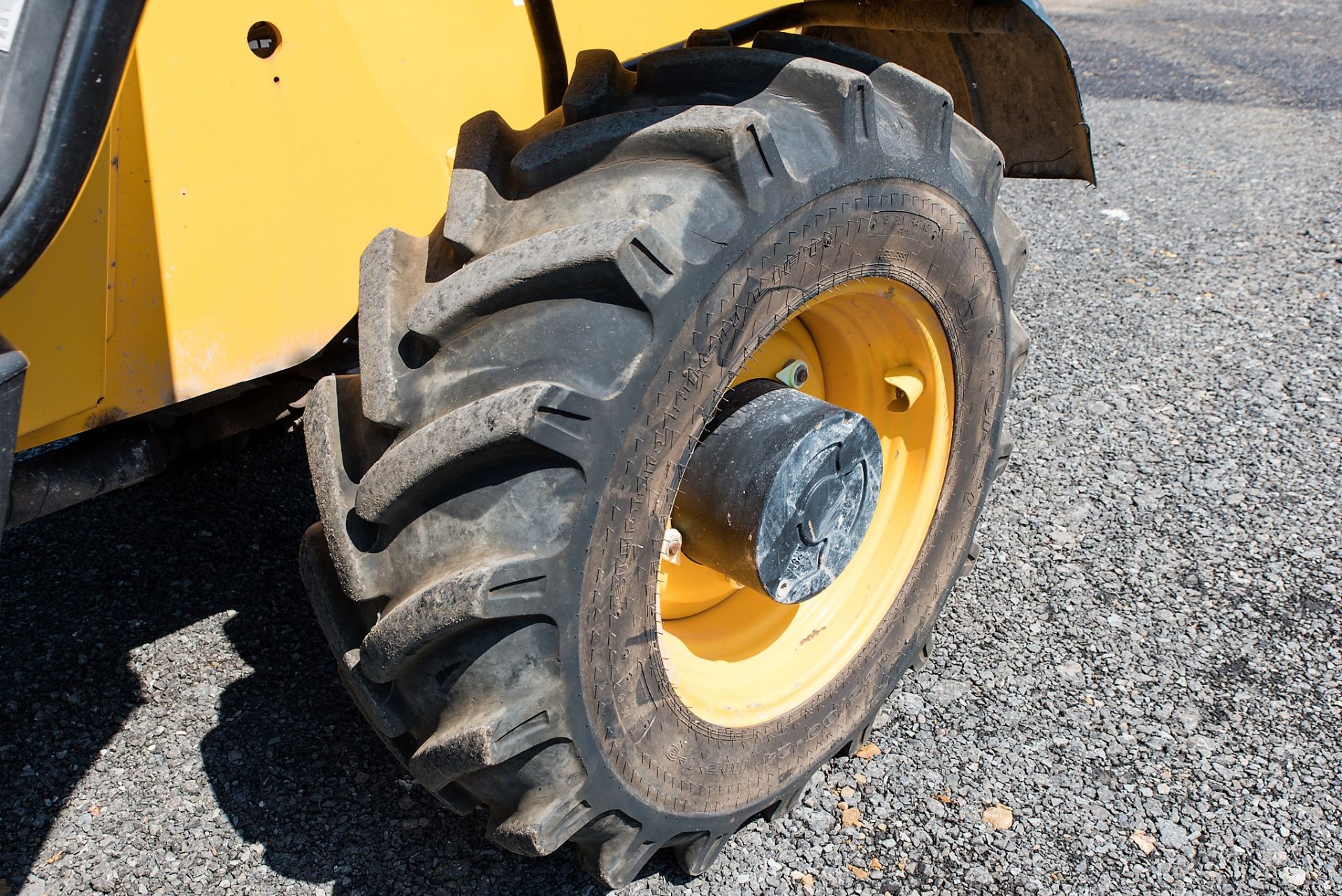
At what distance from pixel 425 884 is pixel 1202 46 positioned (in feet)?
27.5

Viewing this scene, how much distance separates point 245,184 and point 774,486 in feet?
2.77

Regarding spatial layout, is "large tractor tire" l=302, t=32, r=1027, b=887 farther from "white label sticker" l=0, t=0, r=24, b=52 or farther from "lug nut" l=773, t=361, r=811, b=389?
"white label sticker" l=0, t=0, r=24, b=52

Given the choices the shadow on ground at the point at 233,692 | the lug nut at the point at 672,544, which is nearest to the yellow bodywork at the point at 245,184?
the lug nut at the point at 672,544

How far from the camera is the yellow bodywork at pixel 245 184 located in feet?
4.09

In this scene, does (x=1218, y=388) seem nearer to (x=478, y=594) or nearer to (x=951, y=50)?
(x=951, y=50)

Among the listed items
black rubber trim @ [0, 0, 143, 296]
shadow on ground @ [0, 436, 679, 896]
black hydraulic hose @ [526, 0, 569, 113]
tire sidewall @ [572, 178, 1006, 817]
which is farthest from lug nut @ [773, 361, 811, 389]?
black rubber trim @ [0, 0, 143, 296]

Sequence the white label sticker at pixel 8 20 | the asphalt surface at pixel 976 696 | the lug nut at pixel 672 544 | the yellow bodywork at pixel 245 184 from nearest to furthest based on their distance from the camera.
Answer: the white label sticker at pixel 8 20 → the yellow bodywork at pixel 245 184 → the lug nut at pixel 672 544 → the asphalt surface at pixel 976 696

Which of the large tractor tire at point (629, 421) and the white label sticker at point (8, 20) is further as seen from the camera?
the large tractor tire at point (629, 421)

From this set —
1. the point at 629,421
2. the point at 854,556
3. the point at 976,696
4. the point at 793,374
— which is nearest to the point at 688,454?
the point at 629,421

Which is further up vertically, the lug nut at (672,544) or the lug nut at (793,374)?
the lug nut at (793,374)

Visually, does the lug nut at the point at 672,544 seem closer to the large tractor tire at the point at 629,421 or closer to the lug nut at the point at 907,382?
the large tractor tire at the point at 629,421

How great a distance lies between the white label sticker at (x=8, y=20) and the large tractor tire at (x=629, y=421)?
0.51m

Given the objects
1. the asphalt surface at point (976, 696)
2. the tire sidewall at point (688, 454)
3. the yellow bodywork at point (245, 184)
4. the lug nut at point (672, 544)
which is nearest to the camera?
the yellow bodywork at point (245, 184)

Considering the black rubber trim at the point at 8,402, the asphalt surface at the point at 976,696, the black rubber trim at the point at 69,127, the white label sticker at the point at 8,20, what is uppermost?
the white label sticker at the point at 8,20
